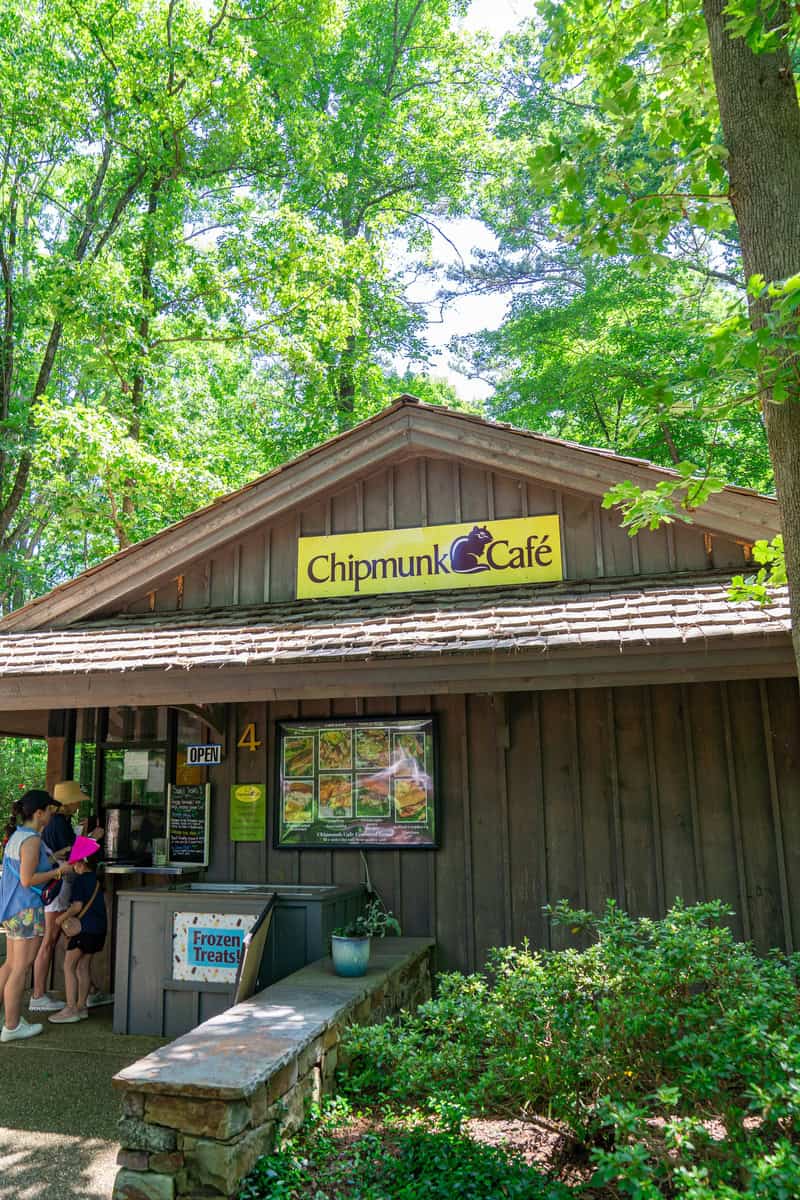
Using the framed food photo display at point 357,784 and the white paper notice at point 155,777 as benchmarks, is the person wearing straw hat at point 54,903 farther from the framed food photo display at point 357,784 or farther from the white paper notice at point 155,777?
the framed food photo display at point 357,784

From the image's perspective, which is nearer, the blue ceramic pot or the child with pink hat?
the blue ceramic pot

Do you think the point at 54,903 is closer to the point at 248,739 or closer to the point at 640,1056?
the point at 248,739

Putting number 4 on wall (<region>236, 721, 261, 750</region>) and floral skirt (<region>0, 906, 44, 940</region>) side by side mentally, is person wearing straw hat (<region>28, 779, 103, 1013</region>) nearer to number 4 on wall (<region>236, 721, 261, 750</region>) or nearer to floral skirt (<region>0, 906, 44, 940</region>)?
floral skirt (<region>0, 906, 44, 940</region>)

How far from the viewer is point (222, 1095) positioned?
3.84 m

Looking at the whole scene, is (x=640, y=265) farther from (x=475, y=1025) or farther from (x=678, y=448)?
(x=678, y=448)

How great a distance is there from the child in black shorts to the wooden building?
111cm

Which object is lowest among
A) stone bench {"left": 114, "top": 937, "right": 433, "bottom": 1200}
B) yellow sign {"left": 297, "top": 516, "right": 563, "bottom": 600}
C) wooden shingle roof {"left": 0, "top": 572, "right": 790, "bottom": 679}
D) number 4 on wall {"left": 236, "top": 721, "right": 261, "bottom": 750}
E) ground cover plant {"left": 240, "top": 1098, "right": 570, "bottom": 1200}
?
ground cover plant {"left": 240, "top": 1098, "right": 570, "bottom": 1200}

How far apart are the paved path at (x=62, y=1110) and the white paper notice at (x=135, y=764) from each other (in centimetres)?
218

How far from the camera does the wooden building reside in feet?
20.5

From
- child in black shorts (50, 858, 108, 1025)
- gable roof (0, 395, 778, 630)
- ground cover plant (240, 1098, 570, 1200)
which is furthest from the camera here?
gable roof (0, 395, 778, 630)

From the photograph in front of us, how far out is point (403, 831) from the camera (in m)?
7.54

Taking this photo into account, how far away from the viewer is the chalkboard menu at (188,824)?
26.3 ft

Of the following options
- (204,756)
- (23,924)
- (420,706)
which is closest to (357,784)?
(420,706)

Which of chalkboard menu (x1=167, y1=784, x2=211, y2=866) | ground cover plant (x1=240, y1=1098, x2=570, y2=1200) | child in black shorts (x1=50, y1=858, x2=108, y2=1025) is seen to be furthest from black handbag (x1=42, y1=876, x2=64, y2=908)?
ground cover plant (x1=240, y1=1098, x2=570, y2=1200)
